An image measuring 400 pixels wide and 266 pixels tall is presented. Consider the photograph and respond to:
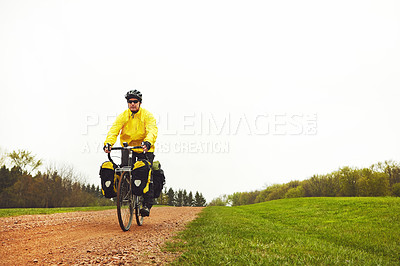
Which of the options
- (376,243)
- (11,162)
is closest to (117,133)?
(376,243)

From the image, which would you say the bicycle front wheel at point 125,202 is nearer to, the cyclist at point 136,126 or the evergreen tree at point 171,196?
the cyclist at point 136,126

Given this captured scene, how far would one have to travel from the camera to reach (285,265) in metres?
3.18

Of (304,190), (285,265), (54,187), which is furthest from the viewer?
(304,190)

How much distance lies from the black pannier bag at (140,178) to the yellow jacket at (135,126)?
26.9 inches

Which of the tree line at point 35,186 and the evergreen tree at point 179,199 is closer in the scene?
the tree line at point 35,186

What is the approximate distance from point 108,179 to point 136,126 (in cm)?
174

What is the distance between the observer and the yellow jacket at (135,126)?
6836 millimetres

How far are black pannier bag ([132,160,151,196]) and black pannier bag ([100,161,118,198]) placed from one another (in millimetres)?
522

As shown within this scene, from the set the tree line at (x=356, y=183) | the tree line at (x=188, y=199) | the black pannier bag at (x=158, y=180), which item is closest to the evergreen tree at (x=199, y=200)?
the tree line at (x=188, y=199)

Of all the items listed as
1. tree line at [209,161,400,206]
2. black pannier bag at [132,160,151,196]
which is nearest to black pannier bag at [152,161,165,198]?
black pannier bag at [132,160,151,196]

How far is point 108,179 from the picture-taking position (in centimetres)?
611

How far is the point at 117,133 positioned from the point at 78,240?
297 cm

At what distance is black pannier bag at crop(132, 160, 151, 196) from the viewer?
6.21 m

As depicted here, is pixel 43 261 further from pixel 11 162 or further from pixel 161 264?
pixel 11 162
